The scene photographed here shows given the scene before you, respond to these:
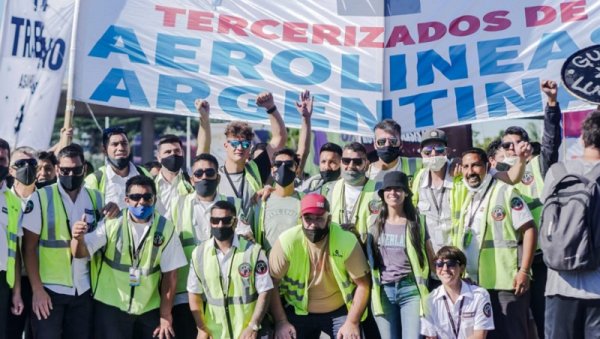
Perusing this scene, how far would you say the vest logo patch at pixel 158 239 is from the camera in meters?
8.02

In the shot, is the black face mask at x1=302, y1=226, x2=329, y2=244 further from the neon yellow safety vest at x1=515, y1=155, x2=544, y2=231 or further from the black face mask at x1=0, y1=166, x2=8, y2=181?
the black face mask at x1=0, y1=166, x2=8, y2=181

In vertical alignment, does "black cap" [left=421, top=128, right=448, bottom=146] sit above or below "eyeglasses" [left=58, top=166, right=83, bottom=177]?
above

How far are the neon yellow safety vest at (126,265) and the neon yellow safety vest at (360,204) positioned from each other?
4.47ft

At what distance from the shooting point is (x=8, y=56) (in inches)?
414

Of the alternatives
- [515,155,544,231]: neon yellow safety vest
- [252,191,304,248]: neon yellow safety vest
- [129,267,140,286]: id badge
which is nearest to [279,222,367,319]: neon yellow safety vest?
[252,191,304,248]: neon yellow safety vest

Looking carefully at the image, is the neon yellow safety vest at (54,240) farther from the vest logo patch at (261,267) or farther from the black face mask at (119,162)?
the vest logo patch at (261,267)

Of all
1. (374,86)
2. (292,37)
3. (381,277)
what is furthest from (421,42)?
(381,277)

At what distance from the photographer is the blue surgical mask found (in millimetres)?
7953

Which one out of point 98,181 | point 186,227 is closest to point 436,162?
point 186,227

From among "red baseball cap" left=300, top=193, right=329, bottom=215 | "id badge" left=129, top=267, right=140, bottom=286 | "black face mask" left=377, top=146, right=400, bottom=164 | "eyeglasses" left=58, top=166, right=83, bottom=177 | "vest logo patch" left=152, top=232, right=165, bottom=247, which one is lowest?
"id badge" left=129, top=267, right=140, bottom=286

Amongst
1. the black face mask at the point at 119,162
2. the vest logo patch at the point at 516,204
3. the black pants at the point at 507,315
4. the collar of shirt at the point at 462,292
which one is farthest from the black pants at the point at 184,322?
the vest logo patch at the point at 516,204

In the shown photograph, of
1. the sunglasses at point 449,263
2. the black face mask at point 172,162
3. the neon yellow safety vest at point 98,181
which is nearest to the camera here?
the sunglasses at point 449,263

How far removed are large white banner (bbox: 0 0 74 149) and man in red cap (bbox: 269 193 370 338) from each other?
11.7 ft

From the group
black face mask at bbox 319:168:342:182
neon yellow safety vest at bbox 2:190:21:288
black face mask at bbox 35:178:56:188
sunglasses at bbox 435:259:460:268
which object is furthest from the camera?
black face mask at bbox 35:178:56:188
